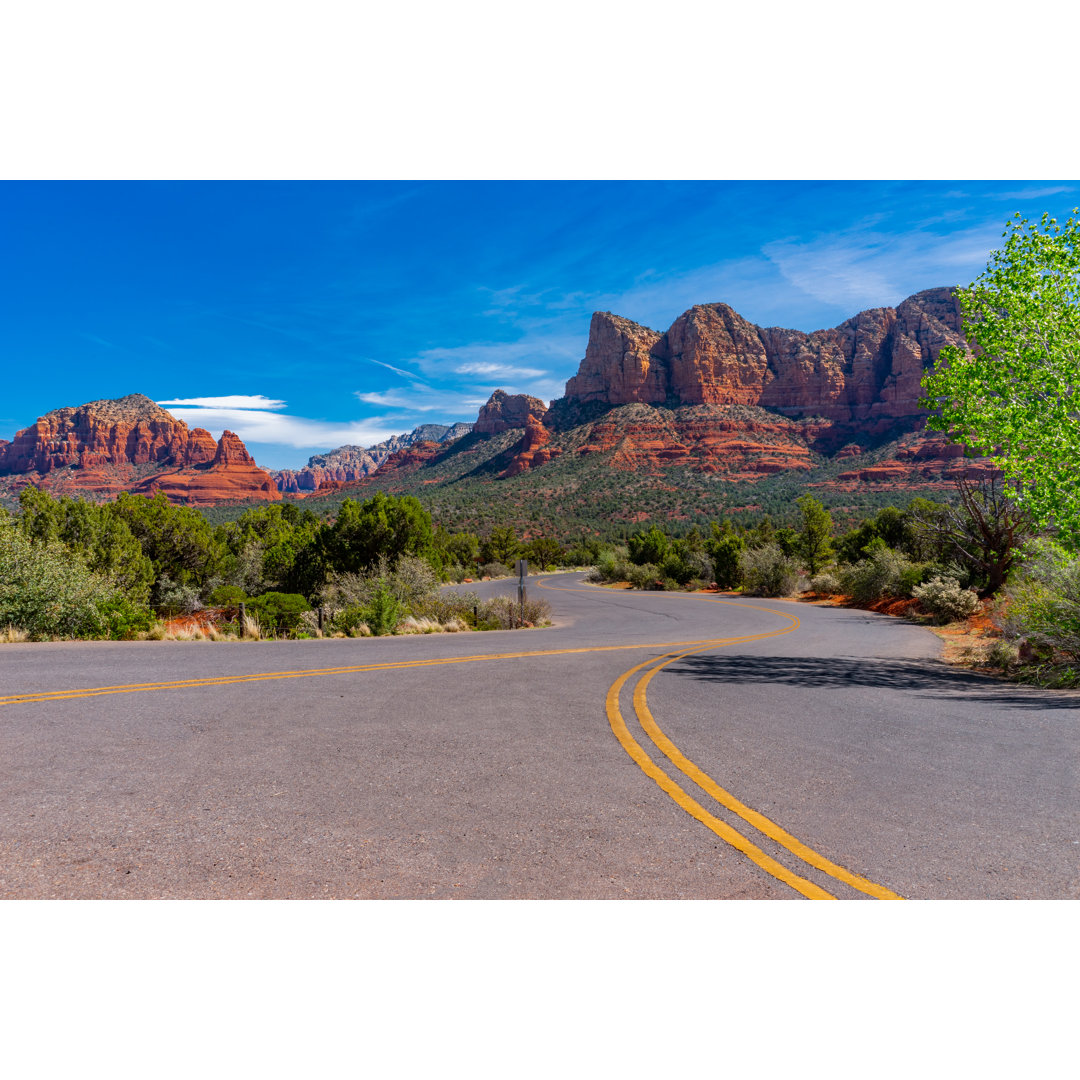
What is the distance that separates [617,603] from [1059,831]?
2590 centimetres

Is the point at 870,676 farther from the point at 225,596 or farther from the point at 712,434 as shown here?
the point at 712,434

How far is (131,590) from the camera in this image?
19.4 m

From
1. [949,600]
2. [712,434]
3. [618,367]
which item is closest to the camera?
[949,600]

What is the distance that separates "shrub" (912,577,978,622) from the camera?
18156mm

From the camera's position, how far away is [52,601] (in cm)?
1253

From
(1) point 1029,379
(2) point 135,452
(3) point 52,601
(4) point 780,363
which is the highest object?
(4) point 780,363

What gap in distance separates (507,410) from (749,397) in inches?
2788

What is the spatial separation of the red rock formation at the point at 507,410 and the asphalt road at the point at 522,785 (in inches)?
6422

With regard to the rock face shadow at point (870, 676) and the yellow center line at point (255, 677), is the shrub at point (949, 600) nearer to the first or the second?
the rock face shadow at point (870, 676)

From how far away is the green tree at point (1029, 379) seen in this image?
823 centimetres

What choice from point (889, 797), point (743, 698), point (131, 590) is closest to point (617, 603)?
point (131, 590)

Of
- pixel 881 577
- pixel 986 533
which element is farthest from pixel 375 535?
pixel 986 533

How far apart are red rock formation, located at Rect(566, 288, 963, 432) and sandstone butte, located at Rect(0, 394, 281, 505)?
94.6 metres

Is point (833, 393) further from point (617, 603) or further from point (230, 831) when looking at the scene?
point (230, 831)
